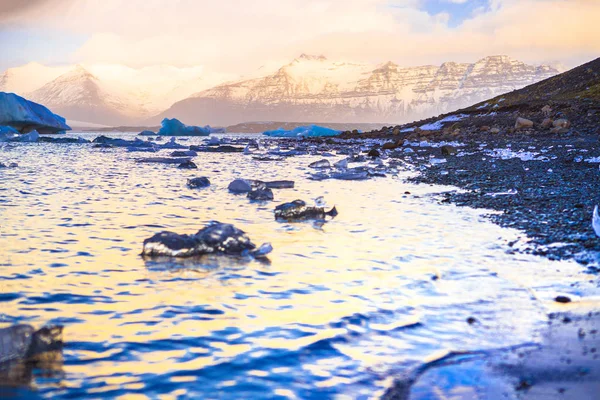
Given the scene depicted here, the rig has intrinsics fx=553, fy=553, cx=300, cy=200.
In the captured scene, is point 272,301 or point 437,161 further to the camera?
point 437,161

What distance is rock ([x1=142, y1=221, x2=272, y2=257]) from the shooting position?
5508 millimetres

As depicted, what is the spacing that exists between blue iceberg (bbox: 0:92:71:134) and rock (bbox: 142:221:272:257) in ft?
154

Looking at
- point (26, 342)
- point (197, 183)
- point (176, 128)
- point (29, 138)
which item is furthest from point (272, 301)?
point (176, 128)

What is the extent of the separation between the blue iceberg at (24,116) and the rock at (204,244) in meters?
47.0

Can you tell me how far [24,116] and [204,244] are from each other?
48778 mm

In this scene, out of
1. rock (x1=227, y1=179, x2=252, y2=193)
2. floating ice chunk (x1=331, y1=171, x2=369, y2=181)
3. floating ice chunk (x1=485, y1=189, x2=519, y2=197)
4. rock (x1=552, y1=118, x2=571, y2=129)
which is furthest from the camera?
rock (x1=552, y1=118, x2=571, y2=129)

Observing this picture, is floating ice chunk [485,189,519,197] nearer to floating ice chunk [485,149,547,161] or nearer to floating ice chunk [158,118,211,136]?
floating ice chunk [485,149,547,161]

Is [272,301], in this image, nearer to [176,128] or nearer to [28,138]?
[28,138]

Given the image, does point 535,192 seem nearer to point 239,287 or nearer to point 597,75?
point 239,287

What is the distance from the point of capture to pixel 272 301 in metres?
4.23

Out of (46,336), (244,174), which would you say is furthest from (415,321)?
(244,174)

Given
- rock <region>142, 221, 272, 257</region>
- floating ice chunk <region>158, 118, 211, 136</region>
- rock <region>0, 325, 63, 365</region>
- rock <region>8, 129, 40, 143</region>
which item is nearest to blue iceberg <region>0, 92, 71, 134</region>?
rock <region>8, 129, 40, 143</region>

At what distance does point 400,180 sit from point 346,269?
9267mm

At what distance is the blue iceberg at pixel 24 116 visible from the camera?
4609cm
